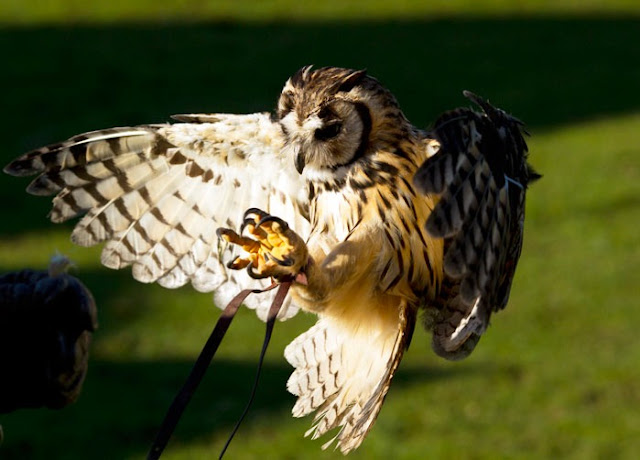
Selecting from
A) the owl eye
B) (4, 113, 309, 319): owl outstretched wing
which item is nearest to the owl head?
the owl eye

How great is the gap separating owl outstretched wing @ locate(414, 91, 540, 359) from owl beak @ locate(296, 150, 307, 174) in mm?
487

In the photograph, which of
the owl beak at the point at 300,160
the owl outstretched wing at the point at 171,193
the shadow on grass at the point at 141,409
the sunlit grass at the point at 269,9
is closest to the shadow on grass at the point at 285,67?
the sunlit grass at the point at 269,9

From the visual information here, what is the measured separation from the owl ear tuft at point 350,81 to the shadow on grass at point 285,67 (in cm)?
917

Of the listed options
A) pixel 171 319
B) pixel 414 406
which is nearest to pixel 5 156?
pixel 171 319

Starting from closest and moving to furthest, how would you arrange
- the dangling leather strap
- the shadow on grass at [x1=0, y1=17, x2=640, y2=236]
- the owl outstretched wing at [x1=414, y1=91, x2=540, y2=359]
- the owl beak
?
1. the dangling leather strap
2. the owl outstretched wing at [x1=414, y1=91, x2=540, y2=359]
3. the owl beak
4. the shadow on grass at [x1=0, y1=17, x2=640, y2=236]

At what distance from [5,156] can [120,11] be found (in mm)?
5094

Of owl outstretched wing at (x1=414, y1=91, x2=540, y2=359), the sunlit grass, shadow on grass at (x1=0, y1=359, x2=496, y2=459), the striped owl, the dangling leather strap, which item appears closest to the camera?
the dangling leather strap

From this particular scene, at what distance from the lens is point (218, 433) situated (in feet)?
25.8

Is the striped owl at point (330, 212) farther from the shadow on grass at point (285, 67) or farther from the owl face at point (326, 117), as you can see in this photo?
the shadow on grass at point (285, 67)

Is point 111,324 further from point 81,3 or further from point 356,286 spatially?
point 81,3

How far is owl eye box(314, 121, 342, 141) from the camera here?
3385 millimetres

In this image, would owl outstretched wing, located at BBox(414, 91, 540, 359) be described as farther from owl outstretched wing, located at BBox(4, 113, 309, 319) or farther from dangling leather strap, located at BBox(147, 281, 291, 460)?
A: owl outstretched wing, located at BBox(4, 113, 309, 319)

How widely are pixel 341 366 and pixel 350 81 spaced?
1.03 m

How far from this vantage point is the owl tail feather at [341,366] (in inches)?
150
